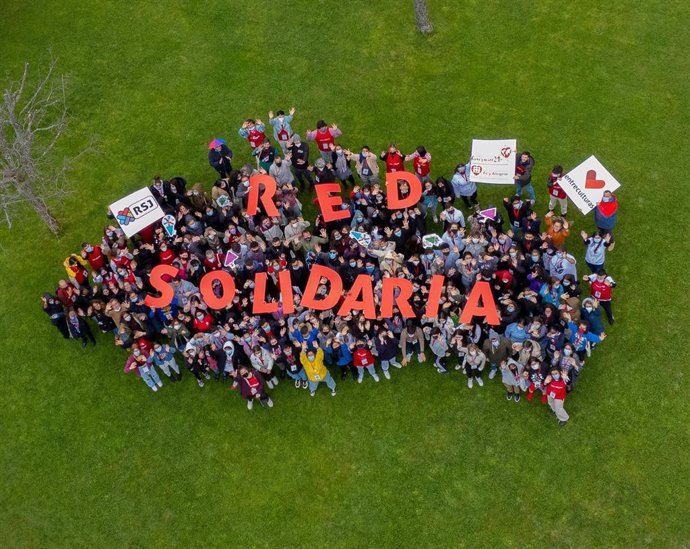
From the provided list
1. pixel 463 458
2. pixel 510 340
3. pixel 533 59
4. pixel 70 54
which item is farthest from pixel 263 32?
pixel 463 458

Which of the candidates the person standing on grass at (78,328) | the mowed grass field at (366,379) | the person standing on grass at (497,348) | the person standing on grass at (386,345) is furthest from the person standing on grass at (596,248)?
the person standing on grass at (78,328)

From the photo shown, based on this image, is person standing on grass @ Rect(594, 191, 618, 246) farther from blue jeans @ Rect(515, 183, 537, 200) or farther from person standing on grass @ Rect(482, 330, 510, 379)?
person standing on grass @ Rect(482, 330, 510, 379)

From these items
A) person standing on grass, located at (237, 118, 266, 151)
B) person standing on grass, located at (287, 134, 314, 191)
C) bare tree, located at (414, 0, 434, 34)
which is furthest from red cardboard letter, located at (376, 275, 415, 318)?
bare tree, located at (414, 0, 434, 34)

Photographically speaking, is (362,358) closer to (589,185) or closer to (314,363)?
(314,363)

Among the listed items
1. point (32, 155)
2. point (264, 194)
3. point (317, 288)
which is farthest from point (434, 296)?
point (32, 155)

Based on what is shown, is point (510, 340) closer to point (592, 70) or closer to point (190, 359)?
point (190, 359)
